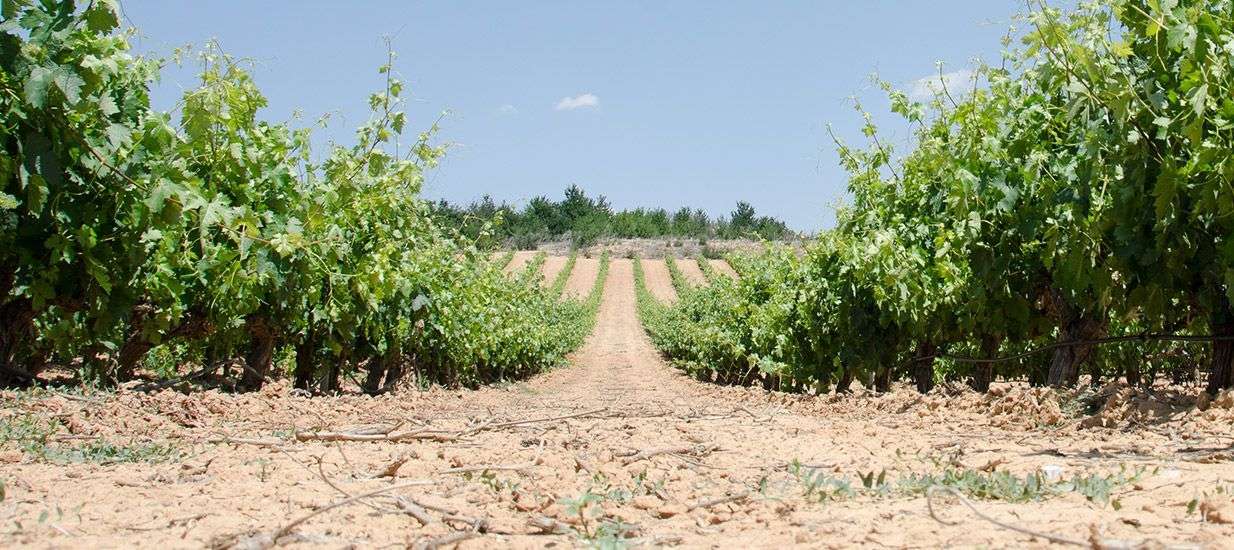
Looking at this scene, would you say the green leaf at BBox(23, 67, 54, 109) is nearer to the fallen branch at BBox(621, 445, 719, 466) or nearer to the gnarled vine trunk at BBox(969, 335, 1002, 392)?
the fallen branch at BBox(621, 445, 719, 466)

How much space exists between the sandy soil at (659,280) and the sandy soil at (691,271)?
0.99 metres

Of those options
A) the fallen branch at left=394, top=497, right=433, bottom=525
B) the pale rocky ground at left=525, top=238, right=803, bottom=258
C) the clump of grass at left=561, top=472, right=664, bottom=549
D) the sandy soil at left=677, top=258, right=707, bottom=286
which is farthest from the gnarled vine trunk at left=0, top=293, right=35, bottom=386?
the pale rocky ground at left=525, top=238, right=803, bottom=258

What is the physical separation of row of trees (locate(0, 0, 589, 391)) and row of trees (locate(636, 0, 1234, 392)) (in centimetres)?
416

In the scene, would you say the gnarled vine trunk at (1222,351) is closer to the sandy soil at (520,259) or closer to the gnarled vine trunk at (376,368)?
the gnarled vine trunk at (376,368)

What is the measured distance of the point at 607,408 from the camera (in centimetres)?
664

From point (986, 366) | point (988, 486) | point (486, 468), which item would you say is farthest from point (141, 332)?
point (986, 366)

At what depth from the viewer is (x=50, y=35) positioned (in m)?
4.54

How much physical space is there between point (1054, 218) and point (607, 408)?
3.10m

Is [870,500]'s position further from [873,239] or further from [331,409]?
[873,239]

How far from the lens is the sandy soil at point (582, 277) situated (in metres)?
53.8

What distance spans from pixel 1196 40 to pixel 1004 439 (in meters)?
2.04

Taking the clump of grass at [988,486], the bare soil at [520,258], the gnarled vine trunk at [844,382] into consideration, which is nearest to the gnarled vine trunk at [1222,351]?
the clump of grass at [988,486]

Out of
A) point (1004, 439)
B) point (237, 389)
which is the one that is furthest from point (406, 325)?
point (1004, 439)

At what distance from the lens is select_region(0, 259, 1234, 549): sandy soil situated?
2.78 meters
